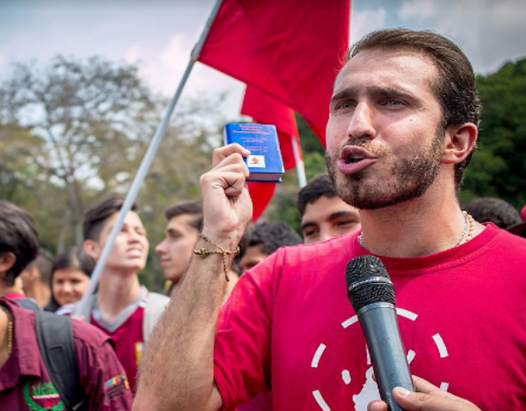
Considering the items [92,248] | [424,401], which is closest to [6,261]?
[92,248]

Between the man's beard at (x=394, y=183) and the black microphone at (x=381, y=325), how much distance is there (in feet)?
0.83

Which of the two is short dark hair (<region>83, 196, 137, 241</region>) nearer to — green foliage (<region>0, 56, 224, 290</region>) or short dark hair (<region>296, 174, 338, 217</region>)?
short dark hair (<region>296, 174, 338, 217</region>)

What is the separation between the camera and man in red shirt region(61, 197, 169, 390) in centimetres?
389

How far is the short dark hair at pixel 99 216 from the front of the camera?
476cm

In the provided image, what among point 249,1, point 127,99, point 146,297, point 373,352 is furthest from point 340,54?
point 127,99

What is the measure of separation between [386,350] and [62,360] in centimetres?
172

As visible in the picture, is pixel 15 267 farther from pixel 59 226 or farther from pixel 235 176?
pixel 59 226

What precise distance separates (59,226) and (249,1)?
69.1 ft

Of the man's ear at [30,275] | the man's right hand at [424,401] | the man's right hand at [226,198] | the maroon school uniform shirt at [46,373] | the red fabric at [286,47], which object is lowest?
the man's ear at [30,275]

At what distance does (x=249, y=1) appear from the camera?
13.5 feet

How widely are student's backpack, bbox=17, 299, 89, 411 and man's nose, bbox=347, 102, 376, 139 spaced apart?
1.62m

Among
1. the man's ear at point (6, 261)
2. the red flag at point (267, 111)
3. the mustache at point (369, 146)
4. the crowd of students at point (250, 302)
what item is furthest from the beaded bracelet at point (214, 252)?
the red flag at point (267, 111)

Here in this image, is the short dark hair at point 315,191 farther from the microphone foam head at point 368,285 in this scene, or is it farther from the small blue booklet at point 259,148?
the microphone foam head at point 368,285

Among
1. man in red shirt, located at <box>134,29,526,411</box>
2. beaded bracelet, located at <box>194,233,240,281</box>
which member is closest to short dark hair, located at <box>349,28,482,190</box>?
man in red shirt, located at <box>134,29,526,411</box>
